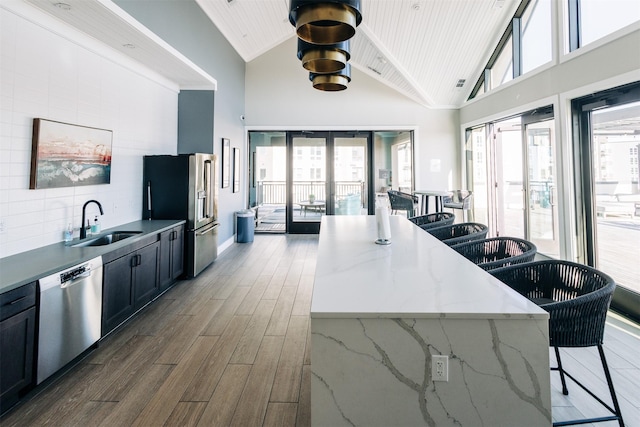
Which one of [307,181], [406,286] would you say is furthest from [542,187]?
[307,181]

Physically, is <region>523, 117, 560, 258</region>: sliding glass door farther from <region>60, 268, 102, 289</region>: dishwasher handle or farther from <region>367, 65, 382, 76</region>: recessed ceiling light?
<region>60, 268, 102, 289</region>: dishwasher handle

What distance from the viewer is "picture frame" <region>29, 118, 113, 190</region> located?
2.70 m

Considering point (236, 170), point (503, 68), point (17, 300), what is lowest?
point (17, 300)

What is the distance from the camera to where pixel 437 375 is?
48.3 inches

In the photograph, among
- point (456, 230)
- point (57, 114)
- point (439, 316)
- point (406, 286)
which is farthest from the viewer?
point (456, 230)

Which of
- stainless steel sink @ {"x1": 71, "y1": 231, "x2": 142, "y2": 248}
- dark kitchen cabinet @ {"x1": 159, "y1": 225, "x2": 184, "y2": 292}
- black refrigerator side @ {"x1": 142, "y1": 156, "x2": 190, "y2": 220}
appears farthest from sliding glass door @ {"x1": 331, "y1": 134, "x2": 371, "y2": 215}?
stainless steel sink @ {"x1": 71, "y1": 231, "x2": 142, "y2": 248}

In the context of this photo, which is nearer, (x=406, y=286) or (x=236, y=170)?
(x=406, y=286)

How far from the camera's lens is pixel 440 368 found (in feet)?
4.02

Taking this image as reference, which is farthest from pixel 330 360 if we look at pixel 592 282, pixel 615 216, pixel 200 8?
pixel 200 8

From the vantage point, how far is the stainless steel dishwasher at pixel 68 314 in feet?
6.74

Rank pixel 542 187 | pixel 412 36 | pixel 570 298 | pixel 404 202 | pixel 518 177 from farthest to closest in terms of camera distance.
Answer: pixel 404 202
pixel 412 36
pixel 518 177
pixel 542 187
pixel 570 298

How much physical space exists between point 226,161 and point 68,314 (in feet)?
13.4

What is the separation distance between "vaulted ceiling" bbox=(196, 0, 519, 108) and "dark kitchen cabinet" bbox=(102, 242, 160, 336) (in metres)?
3.94

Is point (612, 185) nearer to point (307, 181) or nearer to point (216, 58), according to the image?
point (307, 181)
